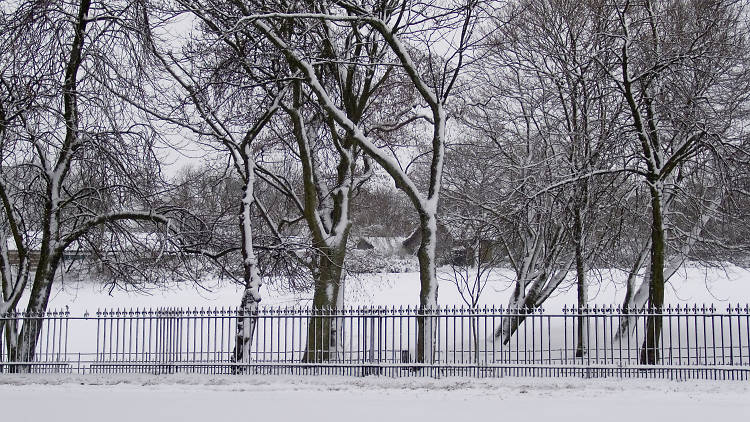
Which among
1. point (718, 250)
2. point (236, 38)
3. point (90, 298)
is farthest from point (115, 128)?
point (90, 298)

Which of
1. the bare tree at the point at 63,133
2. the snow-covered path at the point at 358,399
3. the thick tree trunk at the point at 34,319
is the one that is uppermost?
the bare tree at the point at 63,133

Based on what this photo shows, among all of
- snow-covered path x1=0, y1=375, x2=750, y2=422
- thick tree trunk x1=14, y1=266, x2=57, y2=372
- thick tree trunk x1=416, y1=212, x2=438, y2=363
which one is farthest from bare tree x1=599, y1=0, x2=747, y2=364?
thick tree trunk x1=14, y1=266, x2=57, y2=372

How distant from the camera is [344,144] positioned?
21172 mm

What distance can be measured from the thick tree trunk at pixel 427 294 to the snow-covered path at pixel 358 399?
1244 millimetres

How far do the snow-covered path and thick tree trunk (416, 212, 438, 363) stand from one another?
124 centimetres

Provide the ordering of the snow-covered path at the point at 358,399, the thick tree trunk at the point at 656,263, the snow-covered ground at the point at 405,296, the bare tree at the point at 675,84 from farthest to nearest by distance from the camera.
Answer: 1. the snow-covered ground at the point at 405,296
2. the thick tree trunk at the point at 656,263
3. the bare tree at the point at 675,84
4. the snow-covered path at the point at 358,399

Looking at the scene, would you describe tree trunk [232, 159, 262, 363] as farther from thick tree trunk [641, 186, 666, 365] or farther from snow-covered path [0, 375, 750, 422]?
thick tree trunk [641, 186, 666, 365]

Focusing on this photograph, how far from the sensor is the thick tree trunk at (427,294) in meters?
15.0

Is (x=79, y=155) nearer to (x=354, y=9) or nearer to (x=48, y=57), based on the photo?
(x=48, y=57)

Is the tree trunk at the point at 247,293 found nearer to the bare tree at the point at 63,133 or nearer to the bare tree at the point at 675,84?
the bare tree at the point at 63,133

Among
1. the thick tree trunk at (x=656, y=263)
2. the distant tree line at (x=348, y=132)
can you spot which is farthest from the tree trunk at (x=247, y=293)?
the thick tree trunk at (x=656, y=263)

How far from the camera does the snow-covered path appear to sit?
11.0 metres

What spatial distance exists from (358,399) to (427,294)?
177 inches

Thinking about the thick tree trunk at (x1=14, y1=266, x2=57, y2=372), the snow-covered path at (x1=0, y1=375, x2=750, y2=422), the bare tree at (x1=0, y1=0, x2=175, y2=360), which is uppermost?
the bare tree at (x1=0, y1=0, x2=175, y2=360)
